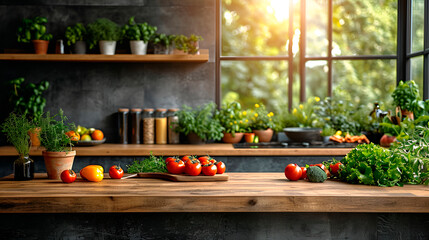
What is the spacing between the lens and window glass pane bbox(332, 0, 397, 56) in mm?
10148

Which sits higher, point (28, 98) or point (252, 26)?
point (252, 26)

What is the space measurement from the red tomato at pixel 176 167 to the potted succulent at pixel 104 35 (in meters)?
2.25

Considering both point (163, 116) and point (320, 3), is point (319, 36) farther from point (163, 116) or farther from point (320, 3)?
point (163, 116)

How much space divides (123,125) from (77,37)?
1.01 metres

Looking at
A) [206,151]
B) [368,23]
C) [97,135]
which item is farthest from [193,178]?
[368,23]

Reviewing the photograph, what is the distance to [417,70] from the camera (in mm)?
4426

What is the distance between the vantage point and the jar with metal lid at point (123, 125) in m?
4.45

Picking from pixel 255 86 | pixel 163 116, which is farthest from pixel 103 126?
pixel 255 86

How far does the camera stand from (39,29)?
14.3 feet

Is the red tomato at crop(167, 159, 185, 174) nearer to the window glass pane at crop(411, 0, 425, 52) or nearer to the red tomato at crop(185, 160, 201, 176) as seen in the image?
the red tomato at crop(185, 160, 201, 176)

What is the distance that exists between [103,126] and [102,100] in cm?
28

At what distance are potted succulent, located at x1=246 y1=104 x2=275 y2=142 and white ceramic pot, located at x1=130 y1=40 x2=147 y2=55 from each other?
131cm

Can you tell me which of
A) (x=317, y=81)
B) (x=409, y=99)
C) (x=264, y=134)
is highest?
(x=317, y=81)

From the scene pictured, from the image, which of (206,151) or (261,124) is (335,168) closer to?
(206,151)
